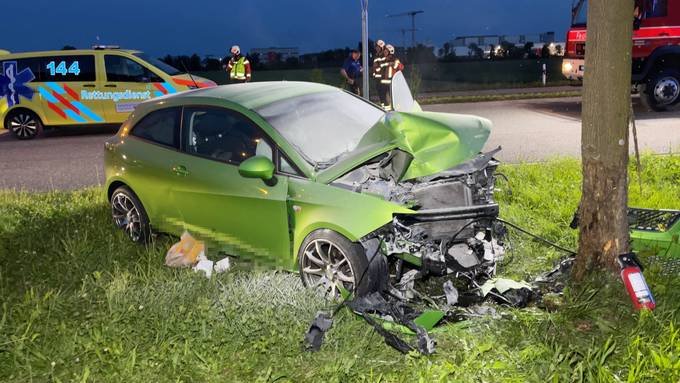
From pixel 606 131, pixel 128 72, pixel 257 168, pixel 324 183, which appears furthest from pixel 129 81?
pixel 606 131

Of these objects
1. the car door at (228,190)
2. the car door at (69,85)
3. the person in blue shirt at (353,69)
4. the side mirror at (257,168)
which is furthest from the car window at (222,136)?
the person in blue shirt at (353,69)

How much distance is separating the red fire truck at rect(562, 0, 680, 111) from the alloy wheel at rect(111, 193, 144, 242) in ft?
36.0

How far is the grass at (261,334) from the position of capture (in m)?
3.59

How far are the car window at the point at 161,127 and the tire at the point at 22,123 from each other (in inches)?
336

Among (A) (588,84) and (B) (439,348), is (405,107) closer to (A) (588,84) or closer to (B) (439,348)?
(A) (588,84)

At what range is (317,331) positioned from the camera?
3898 millimetres

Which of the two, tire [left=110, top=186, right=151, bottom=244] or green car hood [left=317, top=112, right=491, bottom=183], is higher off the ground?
green car hood [left=317, top=112, right=491, bottom=183]

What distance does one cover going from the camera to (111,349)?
12.6ft

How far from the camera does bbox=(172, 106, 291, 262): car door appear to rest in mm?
4773

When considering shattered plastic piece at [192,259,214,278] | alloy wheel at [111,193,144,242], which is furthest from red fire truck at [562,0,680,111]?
shattered plastic piece at [192,259,214,278]

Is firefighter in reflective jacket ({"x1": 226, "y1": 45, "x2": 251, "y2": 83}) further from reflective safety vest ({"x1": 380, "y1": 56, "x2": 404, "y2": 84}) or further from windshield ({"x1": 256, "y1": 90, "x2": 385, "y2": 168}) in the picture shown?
windshield ({"x1": 256, "y1": 90, "x2": 385, "y2": 168})

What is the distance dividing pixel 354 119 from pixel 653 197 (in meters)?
3.21

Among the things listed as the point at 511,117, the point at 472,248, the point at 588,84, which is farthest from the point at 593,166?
the point at 511,117

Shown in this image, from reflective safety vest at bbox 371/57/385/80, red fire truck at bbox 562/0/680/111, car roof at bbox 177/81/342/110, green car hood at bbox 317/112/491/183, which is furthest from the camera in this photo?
reflective safety vest at bbox 371/57/385/80
